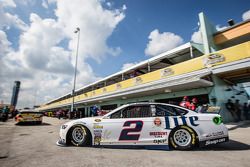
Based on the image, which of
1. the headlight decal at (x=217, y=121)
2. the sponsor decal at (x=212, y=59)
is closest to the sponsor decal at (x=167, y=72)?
the sponsor decal at (x=212, y=59)

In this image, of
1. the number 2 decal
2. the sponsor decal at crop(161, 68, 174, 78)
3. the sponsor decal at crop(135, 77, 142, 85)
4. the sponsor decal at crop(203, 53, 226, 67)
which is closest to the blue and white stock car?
the number 2 decal

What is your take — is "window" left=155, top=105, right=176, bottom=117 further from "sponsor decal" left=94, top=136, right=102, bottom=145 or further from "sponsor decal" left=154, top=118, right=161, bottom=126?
"sponsor decal" left=94, top=136, right=102, bottom=145

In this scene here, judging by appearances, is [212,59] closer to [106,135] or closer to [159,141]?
[159,141]

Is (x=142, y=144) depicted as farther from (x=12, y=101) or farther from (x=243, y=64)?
(x=12, y=101)

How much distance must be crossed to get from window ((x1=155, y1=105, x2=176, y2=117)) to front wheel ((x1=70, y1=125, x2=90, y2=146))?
7.15 feet

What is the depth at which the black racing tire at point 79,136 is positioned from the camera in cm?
456

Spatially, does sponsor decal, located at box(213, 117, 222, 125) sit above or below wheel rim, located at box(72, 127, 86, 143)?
above

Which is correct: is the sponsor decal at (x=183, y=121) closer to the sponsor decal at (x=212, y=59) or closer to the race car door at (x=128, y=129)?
the race car door at (x=128, y=129)

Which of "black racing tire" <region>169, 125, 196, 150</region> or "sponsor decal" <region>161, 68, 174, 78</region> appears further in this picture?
"sponsor decal" <region>161, 68, 174, 78</region>

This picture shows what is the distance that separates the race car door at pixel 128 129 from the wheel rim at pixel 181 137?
28.0 inches

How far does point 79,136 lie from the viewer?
15.5 feet

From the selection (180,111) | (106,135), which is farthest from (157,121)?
(106,135)

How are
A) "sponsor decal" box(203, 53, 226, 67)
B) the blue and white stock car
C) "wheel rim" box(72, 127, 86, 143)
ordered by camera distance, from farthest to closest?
"sponsor decal" box(203, 53, 226, 67)
"wheel rim" box(72, 127, 86, 143)
the blue and white stock car

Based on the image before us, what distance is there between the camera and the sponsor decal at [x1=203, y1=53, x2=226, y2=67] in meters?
9.82
